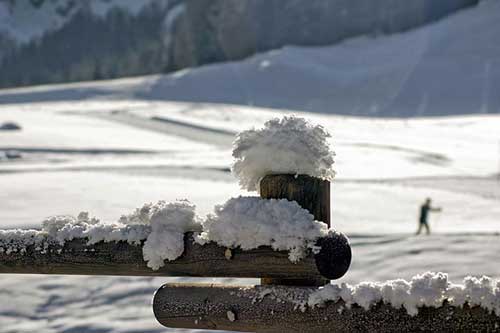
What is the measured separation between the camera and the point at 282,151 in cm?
281

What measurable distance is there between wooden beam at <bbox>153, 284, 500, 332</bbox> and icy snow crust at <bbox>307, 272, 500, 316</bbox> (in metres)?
0.02

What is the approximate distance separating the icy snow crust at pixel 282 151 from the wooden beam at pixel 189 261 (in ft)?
0.90

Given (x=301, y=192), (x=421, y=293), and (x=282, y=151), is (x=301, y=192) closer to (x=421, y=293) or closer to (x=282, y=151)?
(x=282, y=151)

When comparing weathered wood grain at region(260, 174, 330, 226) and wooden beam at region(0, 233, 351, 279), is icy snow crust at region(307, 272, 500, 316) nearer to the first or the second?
wooden beam at region(0, 233, 351, 279)

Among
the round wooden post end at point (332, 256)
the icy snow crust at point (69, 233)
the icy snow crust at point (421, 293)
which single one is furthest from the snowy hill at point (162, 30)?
the icy snow crust at point (421, 293)

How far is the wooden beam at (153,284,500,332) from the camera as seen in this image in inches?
94.8

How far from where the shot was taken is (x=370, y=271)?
713 centimetres

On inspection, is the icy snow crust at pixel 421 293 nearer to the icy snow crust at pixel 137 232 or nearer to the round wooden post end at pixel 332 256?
the round wooden post end at pixel 332 256

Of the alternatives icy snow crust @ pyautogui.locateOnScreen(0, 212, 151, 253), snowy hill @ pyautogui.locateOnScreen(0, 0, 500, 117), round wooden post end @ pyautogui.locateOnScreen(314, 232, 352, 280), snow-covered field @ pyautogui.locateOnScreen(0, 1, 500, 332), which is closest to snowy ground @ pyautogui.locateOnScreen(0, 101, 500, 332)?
snow-covered field @ pyautogui.locateOnScreen(0, 1, 500, 332)

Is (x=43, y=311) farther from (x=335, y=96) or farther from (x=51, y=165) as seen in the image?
(x=335, y=96)

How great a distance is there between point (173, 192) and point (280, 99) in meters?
24.0

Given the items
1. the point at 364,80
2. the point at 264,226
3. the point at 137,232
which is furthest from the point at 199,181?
the point at 364,80

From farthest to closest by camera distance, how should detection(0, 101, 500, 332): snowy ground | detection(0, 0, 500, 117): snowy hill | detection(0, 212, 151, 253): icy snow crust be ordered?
detection(0, 0, 500, 117): snowy hill < detection(0, 101, 500, 332): snowy ground < detection(0, 212, 151, 253): icy snow crust

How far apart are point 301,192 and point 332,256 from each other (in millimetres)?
270
